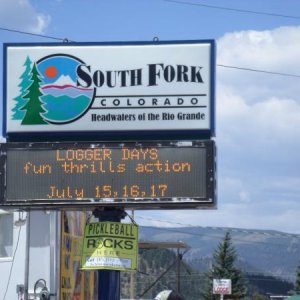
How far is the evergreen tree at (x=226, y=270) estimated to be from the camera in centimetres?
8181

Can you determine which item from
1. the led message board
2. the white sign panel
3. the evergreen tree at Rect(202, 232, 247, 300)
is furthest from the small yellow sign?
the evergreen tree at Rect(202, 232, 247, 300)

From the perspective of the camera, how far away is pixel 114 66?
612 inches

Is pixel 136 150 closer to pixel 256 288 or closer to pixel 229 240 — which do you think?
pixel 229 240

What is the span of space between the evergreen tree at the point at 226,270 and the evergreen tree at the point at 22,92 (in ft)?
220

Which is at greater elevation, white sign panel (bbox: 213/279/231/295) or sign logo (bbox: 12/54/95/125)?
sign logo (bbox: 12/54/95/125)

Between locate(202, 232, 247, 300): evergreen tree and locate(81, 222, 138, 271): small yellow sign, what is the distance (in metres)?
66.7

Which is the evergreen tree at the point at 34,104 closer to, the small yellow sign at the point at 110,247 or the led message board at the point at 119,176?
the led message board at the point at 119,176

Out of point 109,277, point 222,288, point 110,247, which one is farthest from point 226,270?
point 110,247

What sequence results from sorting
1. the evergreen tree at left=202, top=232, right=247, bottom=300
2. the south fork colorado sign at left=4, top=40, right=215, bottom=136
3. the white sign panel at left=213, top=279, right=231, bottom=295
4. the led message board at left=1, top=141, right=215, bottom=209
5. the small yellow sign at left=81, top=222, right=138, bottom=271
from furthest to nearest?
the evergreen tree at left=202, top=232, right=247, bottom=300 → the white sign panel at left=213, top=279, right=231, bottom=295 → the south fork colorado sign at left=4, top=40, right=215, bottom=136 → the small yellow sign at left=81, top=222, right=138, bottom=271 → the led message board at left=1, top=141, right=215, bottom=209

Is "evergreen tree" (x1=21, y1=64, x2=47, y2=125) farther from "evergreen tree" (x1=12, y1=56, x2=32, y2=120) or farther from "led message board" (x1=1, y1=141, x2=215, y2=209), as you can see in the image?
"led message board" (x1=1, y1=141, x2=215, y2=209)

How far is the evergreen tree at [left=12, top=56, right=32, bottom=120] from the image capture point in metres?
15.5

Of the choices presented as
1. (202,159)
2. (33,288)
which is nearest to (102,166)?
(202,159)

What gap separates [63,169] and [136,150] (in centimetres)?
122

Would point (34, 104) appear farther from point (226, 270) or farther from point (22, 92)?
point (226, 270)
